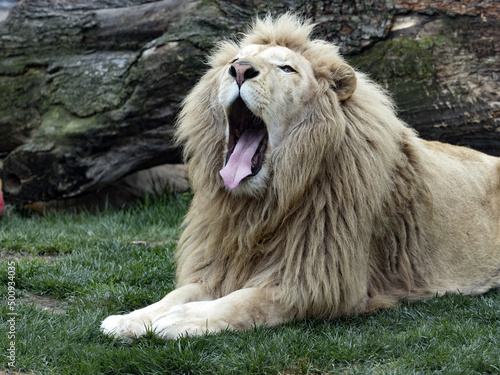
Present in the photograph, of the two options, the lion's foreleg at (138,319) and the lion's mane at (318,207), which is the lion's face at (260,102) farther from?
the lion's foreleg at (138,319)

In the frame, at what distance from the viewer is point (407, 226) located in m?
4.39

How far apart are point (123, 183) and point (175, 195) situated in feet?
2.09

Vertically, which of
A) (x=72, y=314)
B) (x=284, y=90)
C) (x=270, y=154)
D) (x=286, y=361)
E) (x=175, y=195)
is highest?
(x=284, y=90)

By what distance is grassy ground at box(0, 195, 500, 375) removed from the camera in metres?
3.21

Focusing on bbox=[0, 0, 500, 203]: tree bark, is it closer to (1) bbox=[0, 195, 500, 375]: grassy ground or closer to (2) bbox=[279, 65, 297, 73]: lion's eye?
(1) bbox=[0, 195, 500, 375]: grassy ground

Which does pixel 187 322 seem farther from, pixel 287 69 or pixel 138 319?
pixel 287 69

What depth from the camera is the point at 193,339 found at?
3.41m

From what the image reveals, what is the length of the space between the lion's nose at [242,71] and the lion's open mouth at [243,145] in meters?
0.17

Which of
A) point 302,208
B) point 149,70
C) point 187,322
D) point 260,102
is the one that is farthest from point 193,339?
point 149,70

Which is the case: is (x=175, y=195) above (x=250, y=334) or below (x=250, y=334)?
below

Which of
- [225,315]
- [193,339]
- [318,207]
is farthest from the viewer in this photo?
[318,207]

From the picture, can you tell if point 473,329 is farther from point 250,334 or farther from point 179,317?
point 179,317

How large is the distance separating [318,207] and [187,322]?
1.04 metres

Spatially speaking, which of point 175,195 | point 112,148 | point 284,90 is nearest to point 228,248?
point 284,90
